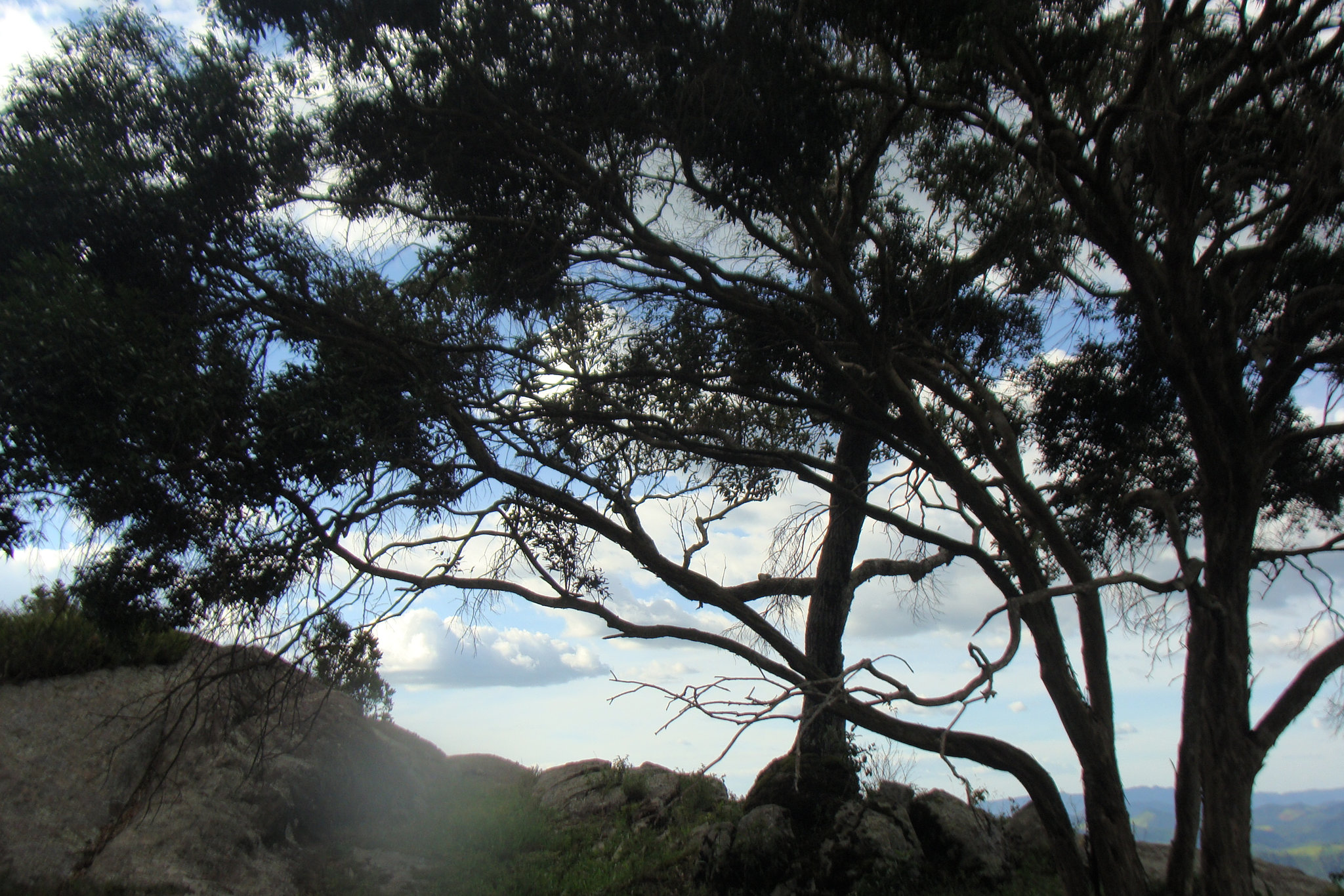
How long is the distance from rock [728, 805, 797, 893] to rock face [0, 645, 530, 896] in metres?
4.71

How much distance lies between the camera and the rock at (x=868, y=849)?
865 cm

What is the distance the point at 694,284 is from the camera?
7051mm

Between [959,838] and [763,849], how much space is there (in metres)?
2.48

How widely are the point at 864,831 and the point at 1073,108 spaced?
7.82 m

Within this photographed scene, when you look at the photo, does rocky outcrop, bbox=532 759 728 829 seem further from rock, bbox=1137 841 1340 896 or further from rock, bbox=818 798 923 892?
rock, bbox=1137 841 1340 896

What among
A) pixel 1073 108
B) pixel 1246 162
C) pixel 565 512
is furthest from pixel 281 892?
pixel 1246 162

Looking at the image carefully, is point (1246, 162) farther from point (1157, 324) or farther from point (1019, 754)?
point (1019, 754)

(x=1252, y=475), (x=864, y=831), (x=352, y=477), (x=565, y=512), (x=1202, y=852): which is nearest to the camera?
(x=352, y=477)

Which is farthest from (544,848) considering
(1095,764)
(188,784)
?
(1095,764)

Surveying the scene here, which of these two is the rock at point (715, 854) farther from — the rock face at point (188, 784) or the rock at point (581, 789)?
the rock face at point (188, 784)

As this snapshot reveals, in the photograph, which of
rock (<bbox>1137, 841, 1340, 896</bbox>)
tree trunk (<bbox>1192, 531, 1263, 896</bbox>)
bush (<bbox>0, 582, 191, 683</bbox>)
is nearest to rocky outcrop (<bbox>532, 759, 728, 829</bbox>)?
rock (<bbox>1137, 841, 1340, 896</bbox>)

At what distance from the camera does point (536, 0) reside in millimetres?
6652

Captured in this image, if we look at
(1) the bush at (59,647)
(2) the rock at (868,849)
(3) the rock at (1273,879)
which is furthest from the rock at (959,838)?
(1) the bush at (59,647)

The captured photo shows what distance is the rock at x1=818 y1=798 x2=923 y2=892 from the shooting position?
8648mm
